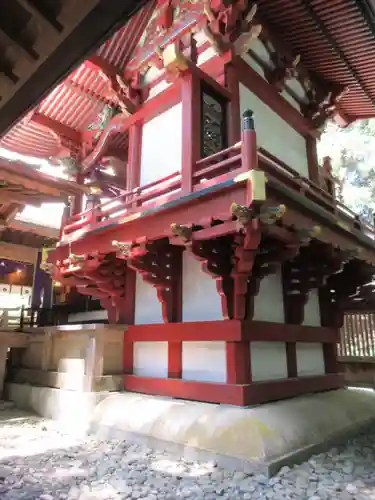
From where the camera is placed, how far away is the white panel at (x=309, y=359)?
23.4 feet

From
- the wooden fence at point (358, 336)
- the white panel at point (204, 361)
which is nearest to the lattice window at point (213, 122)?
the white panel at point (204, 361)

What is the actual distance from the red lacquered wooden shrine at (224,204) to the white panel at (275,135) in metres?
0.04

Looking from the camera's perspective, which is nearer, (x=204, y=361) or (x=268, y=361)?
(x=204, y=361)

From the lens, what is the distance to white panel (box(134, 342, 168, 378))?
6.76m

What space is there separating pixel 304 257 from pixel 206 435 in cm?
359

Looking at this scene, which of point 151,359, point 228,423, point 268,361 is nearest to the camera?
point 228,423

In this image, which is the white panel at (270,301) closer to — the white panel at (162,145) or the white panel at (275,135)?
the white panel at (275,135)

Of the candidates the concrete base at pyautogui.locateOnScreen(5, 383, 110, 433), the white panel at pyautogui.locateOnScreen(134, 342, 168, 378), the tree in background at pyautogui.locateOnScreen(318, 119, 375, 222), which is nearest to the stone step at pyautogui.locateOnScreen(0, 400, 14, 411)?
the concrete base at pyautogui.locateOnScreen(5, 383, 110, 433)

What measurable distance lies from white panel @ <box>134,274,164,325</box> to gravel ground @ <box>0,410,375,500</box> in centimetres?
232

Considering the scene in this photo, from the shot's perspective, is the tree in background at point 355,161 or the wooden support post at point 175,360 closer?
the wooden support post at point 175,360

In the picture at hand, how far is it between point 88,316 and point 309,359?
6115mm

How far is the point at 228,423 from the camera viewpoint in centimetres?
486

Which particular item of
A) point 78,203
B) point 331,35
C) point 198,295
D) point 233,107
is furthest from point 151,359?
point 331,35

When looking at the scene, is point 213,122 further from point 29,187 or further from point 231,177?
point 29,187
